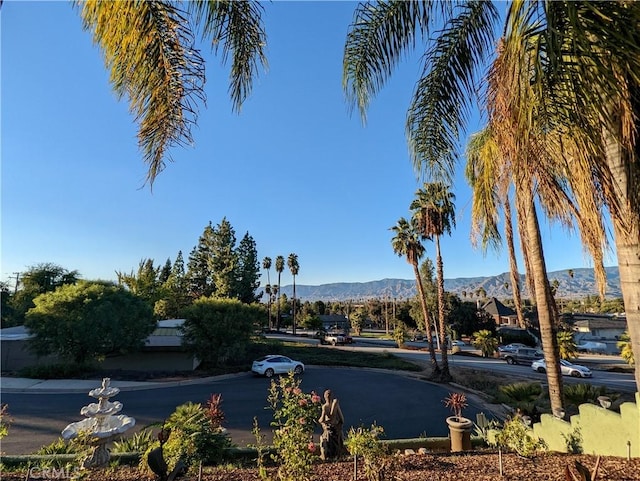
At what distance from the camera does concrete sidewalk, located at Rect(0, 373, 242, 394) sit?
1398cm

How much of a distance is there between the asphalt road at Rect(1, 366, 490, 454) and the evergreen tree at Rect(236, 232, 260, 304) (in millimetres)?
21301

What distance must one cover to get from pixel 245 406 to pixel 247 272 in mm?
29614

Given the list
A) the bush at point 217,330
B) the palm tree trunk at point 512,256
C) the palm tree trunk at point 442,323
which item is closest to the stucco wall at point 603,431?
the palm tree trunk at point 512,256

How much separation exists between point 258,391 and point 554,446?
12032mm

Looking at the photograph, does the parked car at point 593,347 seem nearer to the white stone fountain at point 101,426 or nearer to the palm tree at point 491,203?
the palm tree at point 491,203

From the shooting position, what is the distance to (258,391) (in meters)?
14.5

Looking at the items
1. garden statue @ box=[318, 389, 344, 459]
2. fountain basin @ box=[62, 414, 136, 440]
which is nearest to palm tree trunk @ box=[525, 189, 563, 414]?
garden statue @ box=[318, 389, 344, 459]

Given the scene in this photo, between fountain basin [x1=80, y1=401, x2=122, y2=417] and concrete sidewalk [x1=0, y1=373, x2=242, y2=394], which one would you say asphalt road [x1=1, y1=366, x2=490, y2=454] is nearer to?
concrete sidewalk [x1=0, y1=373, x2=242, y2=394]

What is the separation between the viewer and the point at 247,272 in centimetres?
4084

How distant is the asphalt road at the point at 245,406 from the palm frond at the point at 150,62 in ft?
23.6

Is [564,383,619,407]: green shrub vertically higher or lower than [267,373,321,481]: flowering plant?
lower

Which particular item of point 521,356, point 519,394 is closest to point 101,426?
point 519,394

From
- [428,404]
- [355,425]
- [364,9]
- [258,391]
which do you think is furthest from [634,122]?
[258,391]

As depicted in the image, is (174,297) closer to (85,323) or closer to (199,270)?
(199,270)
